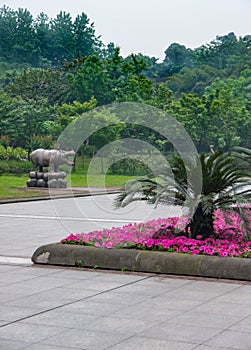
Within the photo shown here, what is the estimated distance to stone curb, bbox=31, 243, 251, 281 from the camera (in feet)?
31.4

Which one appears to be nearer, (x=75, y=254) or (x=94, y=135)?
(x=75, y=254)

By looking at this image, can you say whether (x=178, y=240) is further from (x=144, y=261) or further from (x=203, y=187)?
(x=203, y=187)

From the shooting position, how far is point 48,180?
31219mm

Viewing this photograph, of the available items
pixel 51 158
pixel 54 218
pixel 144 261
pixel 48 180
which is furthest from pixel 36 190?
pixel 144 261

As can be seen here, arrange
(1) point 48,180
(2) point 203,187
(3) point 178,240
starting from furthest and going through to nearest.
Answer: (1) point 48,180 → (2) point 203,187 → (3) point 178,240

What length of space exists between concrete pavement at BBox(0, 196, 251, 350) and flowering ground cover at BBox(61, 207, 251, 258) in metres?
0.69

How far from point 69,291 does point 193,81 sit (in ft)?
255

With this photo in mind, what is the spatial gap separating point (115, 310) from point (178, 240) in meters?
3.02

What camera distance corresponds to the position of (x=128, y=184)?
11.4 m

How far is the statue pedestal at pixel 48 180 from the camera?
31220 millimetres

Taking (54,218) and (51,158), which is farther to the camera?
(51,158)

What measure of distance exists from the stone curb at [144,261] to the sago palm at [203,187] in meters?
1.02

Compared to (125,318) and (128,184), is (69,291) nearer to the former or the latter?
(125,318)

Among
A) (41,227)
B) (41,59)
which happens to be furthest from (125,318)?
(41,59)
